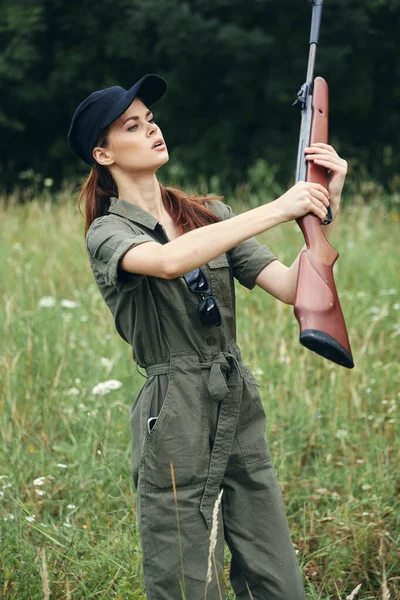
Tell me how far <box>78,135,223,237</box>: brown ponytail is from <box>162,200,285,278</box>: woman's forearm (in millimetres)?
375

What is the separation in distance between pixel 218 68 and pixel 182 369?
12.8 meters

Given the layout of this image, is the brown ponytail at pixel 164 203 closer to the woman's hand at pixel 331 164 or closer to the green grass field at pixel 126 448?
the woman's hand at pixel 331 164

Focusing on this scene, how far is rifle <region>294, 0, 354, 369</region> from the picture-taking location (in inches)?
81.4

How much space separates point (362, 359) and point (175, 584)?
2.29m

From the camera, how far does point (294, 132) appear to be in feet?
48.6

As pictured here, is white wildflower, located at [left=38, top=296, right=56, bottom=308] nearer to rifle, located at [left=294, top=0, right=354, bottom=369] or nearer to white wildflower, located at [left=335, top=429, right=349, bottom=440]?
white wildflower, located at [left=335, top=429, right=349, bottom=440]

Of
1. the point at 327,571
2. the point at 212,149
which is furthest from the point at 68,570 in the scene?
the point at 212,149

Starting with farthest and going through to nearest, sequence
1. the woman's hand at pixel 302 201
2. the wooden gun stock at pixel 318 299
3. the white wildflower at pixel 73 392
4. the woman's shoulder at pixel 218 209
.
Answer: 1. the white wildflower at pixel 73 392
2. the woman's shoulder at pixel 218 209
3. the woman's hand at pixel 302 201
4. the wooden gun stock at pixel 318 299

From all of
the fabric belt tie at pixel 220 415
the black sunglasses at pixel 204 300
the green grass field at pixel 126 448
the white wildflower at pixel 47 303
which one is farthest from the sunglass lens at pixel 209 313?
→ the white wildflower at pixel 47 303

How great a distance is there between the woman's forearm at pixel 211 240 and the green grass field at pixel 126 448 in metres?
0.80

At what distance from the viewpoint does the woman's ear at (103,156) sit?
246cm

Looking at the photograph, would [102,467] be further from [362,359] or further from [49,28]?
[49,28]

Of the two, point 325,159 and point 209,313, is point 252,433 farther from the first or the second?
point 325,159

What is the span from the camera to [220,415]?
2334 millimetres
